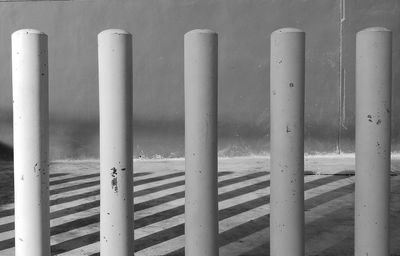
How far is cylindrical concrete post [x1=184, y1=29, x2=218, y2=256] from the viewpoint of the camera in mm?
2055

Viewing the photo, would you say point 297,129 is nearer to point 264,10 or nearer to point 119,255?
point 119,255

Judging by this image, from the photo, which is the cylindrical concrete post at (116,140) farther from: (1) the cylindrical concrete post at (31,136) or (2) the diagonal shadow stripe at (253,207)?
(2) the diagonal shadow stripe at (253,207)

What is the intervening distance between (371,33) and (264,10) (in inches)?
168

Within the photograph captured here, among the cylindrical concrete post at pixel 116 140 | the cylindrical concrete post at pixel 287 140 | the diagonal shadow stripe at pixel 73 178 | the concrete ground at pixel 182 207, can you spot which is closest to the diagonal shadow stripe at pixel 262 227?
the concrete ground at pixel 182 207

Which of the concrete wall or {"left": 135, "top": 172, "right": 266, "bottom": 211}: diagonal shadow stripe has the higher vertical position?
the concrete wall

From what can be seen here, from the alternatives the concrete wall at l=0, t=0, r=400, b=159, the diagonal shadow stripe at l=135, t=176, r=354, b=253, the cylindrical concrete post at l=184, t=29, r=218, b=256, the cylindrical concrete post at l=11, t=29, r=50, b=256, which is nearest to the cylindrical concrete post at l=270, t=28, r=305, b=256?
the cylindrical concrete post at l=184, t=29, r=218, b=256

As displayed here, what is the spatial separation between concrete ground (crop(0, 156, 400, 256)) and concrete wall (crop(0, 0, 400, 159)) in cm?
26

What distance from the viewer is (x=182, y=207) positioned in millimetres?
4145

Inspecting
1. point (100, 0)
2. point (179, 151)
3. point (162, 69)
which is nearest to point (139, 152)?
point (179, 151)

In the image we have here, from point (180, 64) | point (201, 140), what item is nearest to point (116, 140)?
point (201, 140)

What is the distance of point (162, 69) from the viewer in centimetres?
633

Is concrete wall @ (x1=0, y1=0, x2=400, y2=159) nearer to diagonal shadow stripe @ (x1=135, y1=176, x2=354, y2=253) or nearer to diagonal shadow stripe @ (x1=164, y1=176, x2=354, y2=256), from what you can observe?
diagonal shadow stripe @ (x1=164, y1=176, x2=354, y2=256)

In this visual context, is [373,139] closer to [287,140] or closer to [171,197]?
[287,140]

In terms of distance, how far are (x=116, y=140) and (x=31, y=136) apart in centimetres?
27
